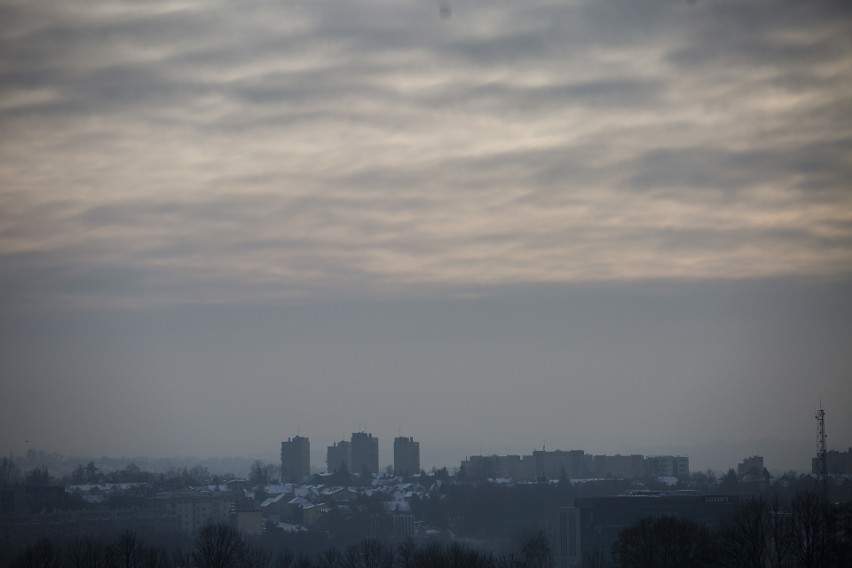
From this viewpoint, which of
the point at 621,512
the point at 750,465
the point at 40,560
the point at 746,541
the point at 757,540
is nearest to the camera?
the point at 757,540

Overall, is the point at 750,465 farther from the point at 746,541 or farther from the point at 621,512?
the point at 746,541

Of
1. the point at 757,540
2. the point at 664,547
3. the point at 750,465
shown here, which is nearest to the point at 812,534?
the point at 757,540

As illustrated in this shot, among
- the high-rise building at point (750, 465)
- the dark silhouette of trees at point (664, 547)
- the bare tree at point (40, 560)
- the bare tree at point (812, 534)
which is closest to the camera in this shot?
the bare tree at point (812, 534)

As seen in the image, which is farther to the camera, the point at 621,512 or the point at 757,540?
the point at 621,512

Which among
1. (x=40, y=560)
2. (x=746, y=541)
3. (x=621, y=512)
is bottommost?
(x=40, y=560)

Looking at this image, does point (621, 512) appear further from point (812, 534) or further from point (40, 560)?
point (40, 560)

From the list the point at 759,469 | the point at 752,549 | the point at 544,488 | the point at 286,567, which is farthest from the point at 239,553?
the point at 759,469

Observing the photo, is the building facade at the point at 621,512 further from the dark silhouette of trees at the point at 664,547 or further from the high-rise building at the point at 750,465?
the high-rise building at the point at 750,465

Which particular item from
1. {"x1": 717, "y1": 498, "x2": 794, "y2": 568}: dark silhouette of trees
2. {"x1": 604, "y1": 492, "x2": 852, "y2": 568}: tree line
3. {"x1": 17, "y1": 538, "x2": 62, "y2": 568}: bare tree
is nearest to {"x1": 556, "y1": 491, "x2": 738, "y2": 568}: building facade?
{"x1": 604, "y1": 492, "x2": 852, "y2": 568}: tree line

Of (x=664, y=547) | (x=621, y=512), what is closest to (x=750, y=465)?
(x=621, y=512)

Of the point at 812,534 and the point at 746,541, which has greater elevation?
the point at 812,534

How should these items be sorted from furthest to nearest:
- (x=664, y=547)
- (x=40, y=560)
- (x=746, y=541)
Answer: (x=40, y=560) → (x=664, y=547) → (x=746, y=541)

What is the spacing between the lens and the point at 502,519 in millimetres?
140125

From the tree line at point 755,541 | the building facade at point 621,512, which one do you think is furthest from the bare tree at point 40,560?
the building facade at point 621,512
